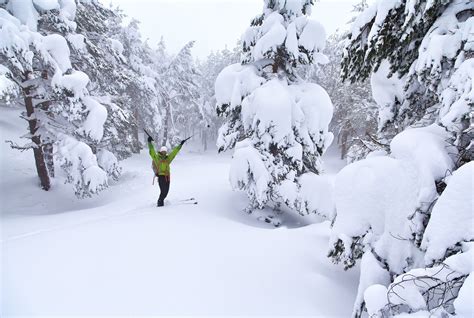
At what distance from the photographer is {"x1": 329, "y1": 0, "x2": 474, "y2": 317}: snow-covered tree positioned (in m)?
2.31

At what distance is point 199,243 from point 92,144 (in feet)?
33.3

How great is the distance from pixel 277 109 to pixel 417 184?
19.4 feet

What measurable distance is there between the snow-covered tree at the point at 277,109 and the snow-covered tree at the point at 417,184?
14.3ft

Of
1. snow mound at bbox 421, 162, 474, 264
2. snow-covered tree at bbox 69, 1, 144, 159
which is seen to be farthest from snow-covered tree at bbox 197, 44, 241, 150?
snow mound at bbox 421, 162, 474, 264

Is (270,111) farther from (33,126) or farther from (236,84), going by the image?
(33,126)

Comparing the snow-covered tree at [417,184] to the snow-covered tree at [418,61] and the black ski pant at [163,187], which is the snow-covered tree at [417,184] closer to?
the snow-covered tree at [418,61]

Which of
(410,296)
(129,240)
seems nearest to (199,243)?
(129,240)

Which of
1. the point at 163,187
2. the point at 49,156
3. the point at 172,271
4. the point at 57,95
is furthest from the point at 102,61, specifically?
the point at 172,271

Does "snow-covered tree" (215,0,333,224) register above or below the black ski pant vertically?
above

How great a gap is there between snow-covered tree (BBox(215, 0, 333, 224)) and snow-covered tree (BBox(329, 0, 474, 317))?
436 centimetres

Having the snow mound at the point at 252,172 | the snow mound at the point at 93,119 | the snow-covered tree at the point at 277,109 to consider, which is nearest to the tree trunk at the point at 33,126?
the snow mound at the point at 93,119

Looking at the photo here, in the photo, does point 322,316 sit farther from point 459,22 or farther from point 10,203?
point 10,203

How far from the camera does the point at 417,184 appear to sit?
3.11 metres

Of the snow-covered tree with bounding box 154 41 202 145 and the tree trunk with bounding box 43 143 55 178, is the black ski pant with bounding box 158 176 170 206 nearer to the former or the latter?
the tree trunk with bounding box 43 143 55 178
